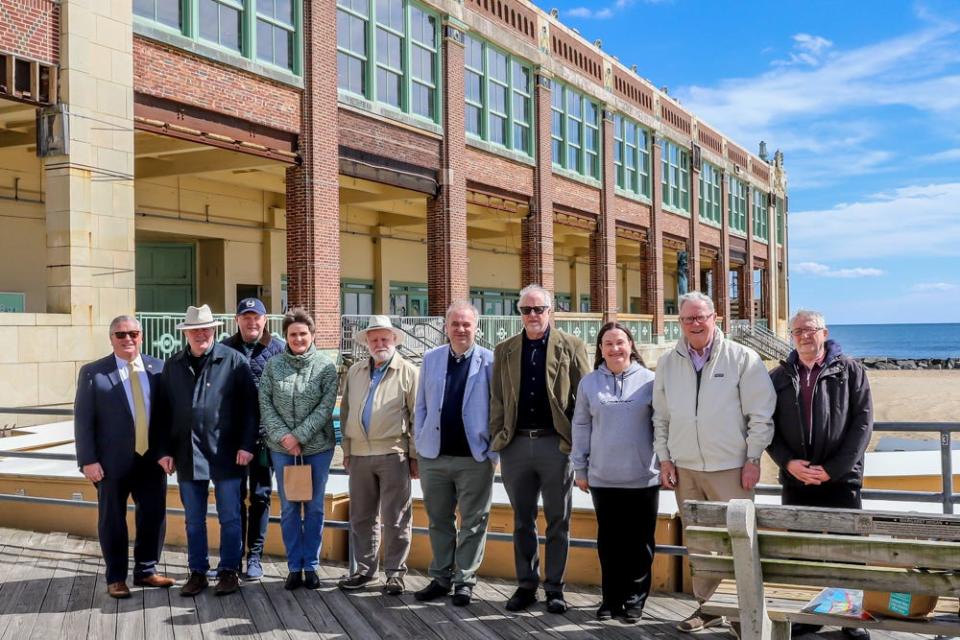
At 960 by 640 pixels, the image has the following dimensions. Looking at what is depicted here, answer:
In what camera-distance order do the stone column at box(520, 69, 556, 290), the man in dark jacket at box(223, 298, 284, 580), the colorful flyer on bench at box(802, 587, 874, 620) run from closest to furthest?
1. the colorful flyer on bench at box(802, 587, 874, 620)
2. the man in dark jacket at box(223, 298, 284, 580)
3. the stone column at box(520, 69, 556, 290)

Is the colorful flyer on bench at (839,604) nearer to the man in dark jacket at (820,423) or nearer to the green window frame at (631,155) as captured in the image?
the man in dark jacket at (820,423)

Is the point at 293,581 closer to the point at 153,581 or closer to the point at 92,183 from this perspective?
the point at 153,581

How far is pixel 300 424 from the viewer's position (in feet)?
19.8

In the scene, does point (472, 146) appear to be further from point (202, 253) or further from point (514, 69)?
point (202, 253)

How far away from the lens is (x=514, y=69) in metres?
23.5

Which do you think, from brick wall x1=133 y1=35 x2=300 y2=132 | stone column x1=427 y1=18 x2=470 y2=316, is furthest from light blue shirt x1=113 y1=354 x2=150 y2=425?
stone column x1=427 y1=18 x2=470 y2=316

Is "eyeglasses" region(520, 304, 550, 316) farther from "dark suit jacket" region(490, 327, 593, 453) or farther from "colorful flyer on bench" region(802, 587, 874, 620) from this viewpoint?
"colorful flyer on bench" region(802, 587, 874, 620)

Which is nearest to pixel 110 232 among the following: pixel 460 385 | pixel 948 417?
pixel 460 385

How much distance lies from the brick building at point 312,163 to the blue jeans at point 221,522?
6644 mm

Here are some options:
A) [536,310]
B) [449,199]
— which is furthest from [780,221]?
[536,310]

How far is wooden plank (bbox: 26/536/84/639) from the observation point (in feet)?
17.7

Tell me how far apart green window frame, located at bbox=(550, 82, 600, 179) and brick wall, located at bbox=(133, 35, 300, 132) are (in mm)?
10183

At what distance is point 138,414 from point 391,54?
14.5 m

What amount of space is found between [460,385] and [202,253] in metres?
18.6
